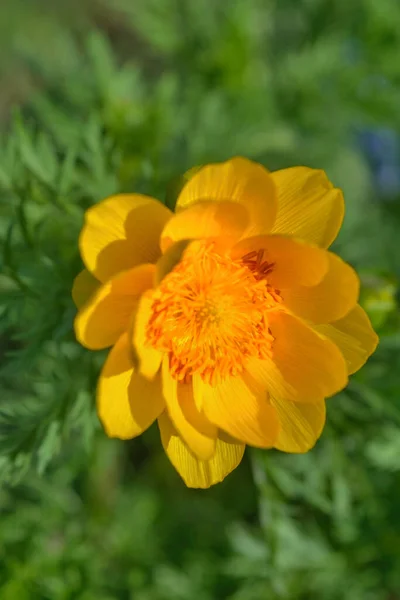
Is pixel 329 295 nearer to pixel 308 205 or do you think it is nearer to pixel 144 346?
pixel 308 205

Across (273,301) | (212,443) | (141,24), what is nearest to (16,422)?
A: (212,443)

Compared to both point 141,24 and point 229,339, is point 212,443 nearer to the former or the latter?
point 229,339

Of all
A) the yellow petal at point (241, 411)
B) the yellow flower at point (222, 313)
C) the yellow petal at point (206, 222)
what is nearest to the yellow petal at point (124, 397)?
the yellow flower at point (222, 313)

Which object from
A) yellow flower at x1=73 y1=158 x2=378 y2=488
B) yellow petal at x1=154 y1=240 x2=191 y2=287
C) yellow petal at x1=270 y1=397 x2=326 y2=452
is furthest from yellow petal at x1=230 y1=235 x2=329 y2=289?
yellow petal at x1=270 y1=397 x2=326 y2=452

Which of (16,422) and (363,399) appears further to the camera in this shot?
(363,399)

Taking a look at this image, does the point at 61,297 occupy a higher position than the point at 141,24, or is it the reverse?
the point at 141,24

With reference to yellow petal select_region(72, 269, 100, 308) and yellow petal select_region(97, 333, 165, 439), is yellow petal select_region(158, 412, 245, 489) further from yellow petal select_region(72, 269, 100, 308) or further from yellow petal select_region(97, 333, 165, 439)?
yellow petal select_region(72, 269, 100, 308)

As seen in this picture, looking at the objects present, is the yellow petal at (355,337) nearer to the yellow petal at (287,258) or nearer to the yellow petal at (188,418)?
the yellow petal at (287,258)

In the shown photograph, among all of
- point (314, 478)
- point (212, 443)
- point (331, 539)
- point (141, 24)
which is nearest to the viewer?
point (212, 443)
